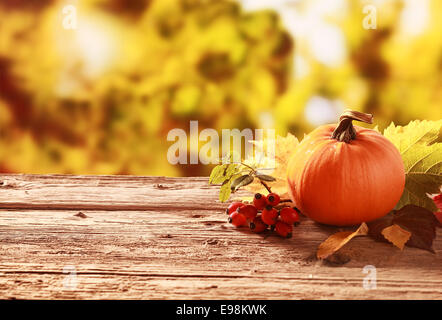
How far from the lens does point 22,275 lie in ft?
2.51

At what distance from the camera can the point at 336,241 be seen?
0.87 meters

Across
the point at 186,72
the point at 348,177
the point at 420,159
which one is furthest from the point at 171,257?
the point at 186,72

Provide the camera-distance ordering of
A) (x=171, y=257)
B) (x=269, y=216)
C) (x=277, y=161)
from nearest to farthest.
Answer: (x=171, y=257)
(x=269, y=216)
(x=277, y=161)

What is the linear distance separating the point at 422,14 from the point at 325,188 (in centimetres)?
124

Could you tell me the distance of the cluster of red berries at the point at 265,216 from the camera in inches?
36.1

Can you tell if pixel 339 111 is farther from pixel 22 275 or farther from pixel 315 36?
pixel 22 275

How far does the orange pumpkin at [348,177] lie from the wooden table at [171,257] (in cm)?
4

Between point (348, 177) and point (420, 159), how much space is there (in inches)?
6.8

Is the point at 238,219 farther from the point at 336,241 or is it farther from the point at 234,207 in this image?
the point at 336,241

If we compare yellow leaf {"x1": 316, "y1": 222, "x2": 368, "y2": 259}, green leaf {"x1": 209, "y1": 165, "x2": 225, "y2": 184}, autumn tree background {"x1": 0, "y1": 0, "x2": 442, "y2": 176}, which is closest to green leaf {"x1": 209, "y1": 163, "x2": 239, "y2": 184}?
green leaf {"x1": 209, "y1": 165, "x2": 225, "y2": 184}

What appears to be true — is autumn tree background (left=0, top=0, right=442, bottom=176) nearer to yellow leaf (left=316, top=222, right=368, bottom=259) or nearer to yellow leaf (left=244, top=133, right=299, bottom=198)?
yellow leaf (left=244, top=133, right=299, bottom=198)

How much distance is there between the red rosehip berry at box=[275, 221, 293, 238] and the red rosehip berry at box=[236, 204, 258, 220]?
0.05 metres
